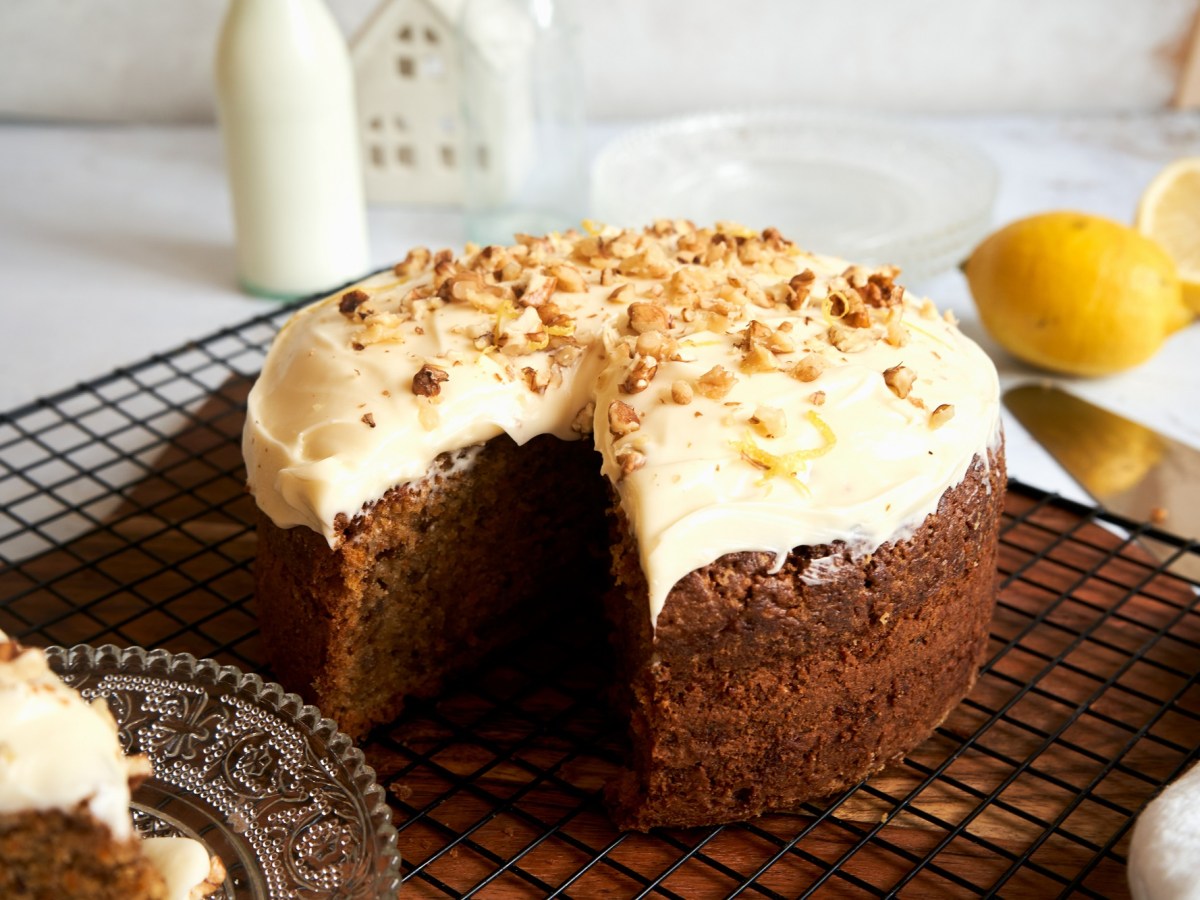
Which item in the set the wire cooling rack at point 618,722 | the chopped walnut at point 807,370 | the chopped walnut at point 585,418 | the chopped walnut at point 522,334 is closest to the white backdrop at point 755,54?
the wire cooling rack at point 618,722

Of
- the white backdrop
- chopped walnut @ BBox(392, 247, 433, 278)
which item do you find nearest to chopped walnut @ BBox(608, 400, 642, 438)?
chopped walnut @ BBox(392, 247, 433, 278)

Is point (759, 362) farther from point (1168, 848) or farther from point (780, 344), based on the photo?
point (1168, 848)

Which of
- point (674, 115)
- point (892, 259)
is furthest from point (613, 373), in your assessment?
point (674, 115)

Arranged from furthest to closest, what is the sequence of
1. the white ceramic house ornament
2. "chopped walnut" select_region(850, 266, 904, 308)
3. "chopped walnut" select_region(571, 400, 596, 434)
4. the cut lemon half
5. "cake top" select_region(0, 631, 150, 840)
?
the white ceramic house ornament < the cut lemon half < "chopped walnut" select_region(850, 266, 904, 308) < "chopped walnut" select_region(571, 400, 596, 434) < "cake top" select_region(0, 631, 150, 840)

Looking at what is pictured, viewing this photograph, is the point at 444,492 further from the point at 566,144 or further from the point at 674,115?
the point at 674,115

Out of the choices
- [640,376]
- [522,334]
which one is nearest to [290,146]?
[522,334]

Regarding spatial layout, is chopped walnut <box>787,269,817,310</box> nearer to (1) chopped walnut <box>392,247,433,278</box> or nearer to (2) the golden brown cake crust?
(1) chopped walnut <box>392,247,433,278</box>

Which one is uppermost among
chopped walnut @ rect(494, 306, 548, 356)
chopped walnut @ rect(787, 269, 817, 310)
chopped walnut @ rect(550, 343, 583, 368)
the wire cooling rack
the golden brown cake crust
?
chopped walnut @ rect(787, 269, 817, 310)
